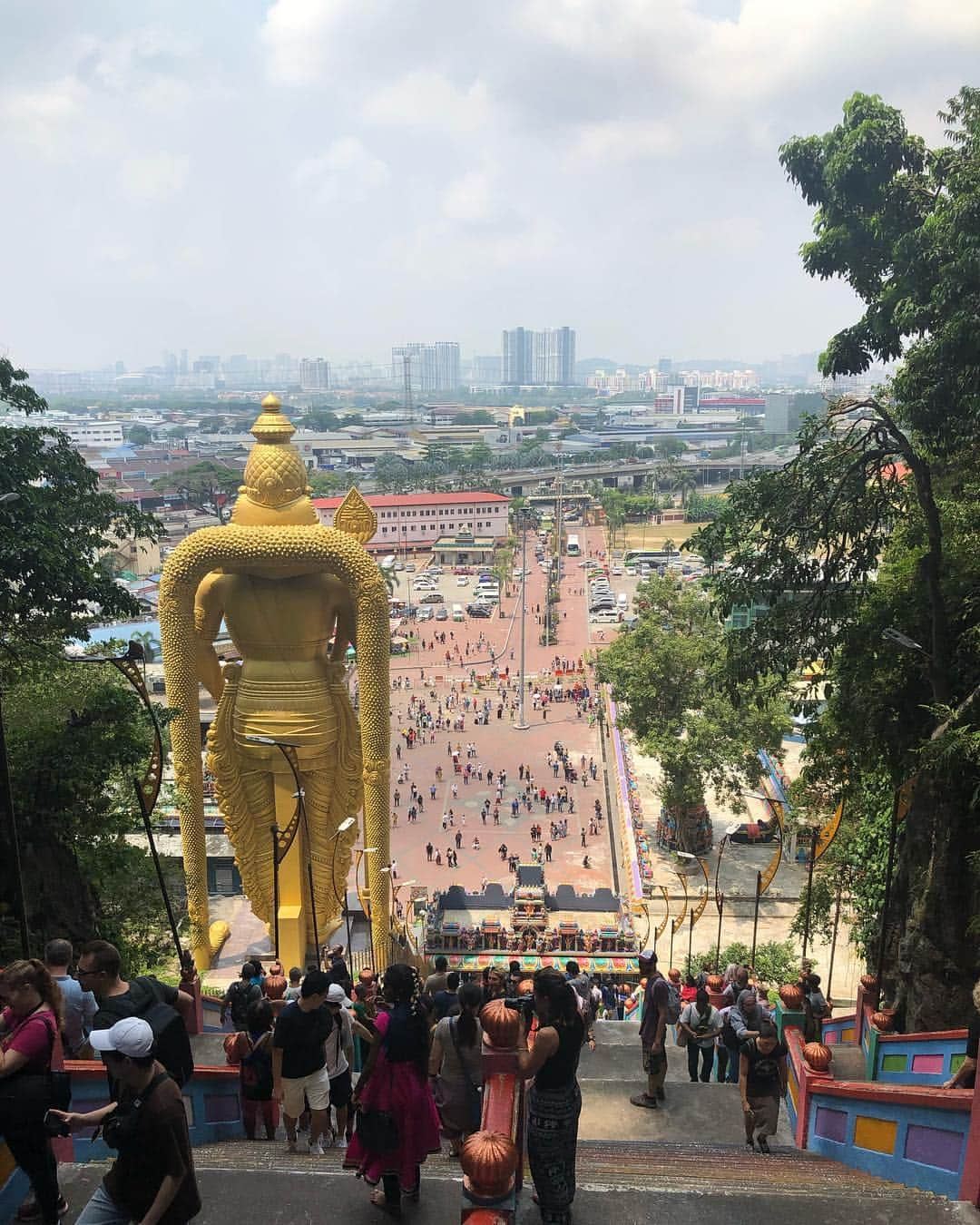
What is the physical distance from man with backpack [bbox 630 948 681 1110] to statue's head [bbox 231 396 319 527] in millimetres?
→ 6370

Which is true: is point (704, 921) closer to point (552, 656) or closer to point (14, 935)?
point (14, 935)

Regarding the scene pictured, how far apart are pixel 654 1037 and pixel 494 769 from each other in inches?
921

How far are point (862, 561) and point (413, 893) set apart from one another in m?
14.1

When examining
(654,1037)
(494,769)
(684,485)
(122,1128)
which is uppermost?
(684,485)

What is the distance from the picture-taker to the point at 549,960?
57.4ft

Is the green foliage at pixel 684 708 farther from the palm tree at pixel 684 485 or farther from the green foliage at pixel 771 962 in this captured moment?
the palm tree at pixel 684 485

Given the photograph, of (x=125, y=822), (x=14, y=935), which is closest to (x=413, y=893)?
(x=125, y=822)

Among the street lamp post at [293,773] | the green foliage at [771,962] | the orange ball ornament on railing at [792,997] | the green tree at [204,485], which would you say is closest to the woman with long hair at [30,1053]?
the orange ball ornament on railing at [792,997]

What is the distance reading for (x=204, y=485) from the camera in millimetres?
82438

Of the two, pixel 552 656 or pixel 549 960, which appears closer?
pixel 549 960

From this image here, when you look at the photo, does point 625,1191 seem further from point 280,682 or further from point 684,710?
point 684,710

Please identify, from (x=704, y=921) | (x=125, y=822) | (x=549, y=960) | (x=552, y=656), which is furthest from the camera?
(x=552, y=656)

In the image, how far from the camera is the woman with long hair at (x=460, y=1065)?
4.69m

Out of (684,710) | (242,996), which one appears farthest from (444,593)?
(242,996)
